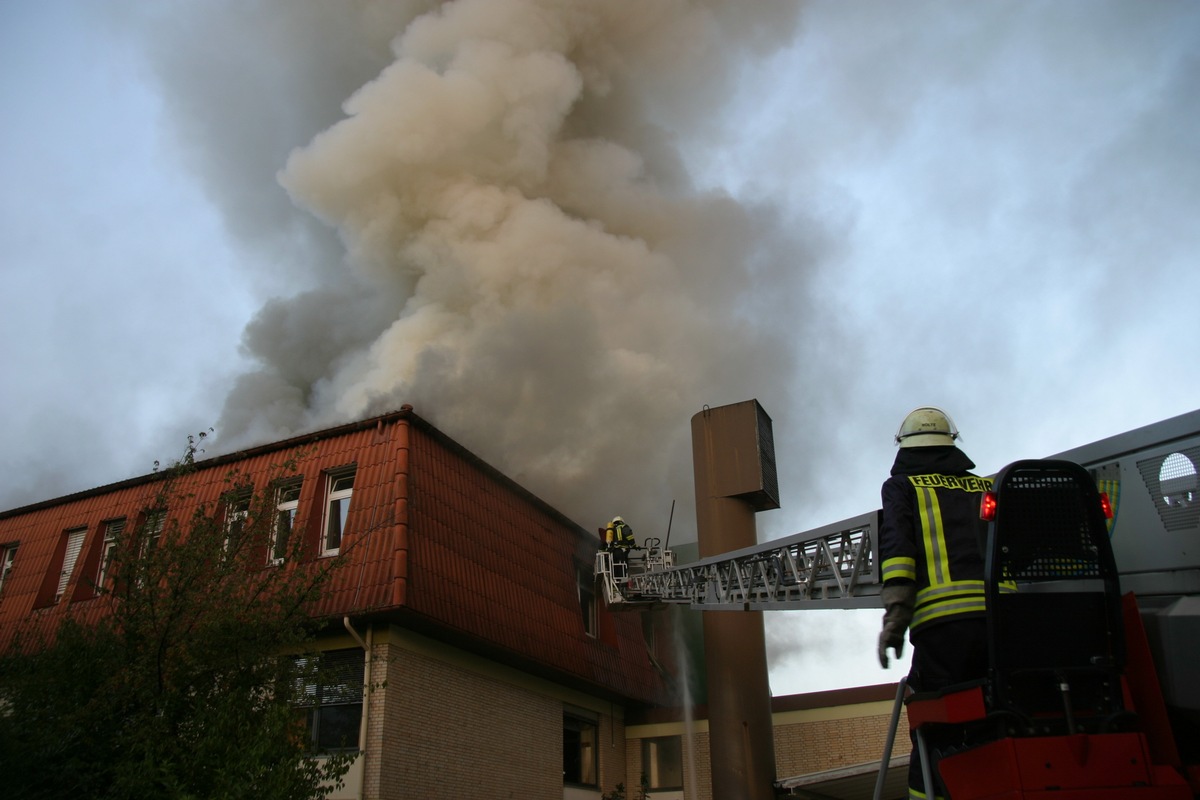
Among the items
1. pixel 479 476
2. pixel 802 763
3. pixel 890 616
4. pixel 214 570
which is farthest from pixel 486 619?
pixel 890 616

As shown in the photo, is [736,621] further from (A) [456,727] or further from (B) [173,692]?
(B) [173,692]

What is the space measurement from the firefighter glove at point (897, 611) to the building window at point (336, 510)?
9.60 meters

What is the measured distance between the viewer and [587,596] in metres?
16.8

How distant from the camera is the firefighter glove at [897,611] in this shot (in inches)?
160

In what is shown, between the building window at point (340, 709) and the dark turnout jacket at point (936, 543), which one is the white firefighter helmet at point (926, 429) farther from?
the building window at point (340, 709)

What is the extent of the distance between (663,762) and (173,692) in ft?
37.1

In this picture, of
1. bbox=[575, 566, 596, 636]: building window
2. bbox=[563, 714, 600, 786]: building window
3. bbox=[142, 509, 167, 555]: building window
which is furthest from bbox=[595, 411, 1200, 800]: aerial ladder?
bbox=[575, 566, 596, 636]: building window

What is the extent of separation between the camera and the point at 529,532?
15.3m

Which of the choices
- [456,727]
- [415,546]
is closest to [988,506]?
[415,546]

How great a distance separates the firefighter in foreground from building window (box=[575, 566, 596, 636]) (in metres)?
12.4

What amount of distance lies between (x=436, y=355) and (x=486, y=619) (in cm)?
831

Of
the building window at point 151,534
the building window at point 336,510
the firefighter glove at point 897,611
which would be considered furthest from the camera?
the building window at point 336,510

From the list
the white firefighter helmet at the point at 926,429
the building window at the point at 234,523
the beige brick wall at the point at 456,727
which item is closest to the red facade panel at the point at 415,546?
the beige brick wall at the point at 456,727

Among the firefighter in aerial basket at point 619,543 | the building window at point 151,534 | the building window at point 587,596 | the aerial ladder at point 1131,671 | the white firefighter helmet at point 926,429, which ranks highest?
the firefighter in aerial basket at point 619,543
